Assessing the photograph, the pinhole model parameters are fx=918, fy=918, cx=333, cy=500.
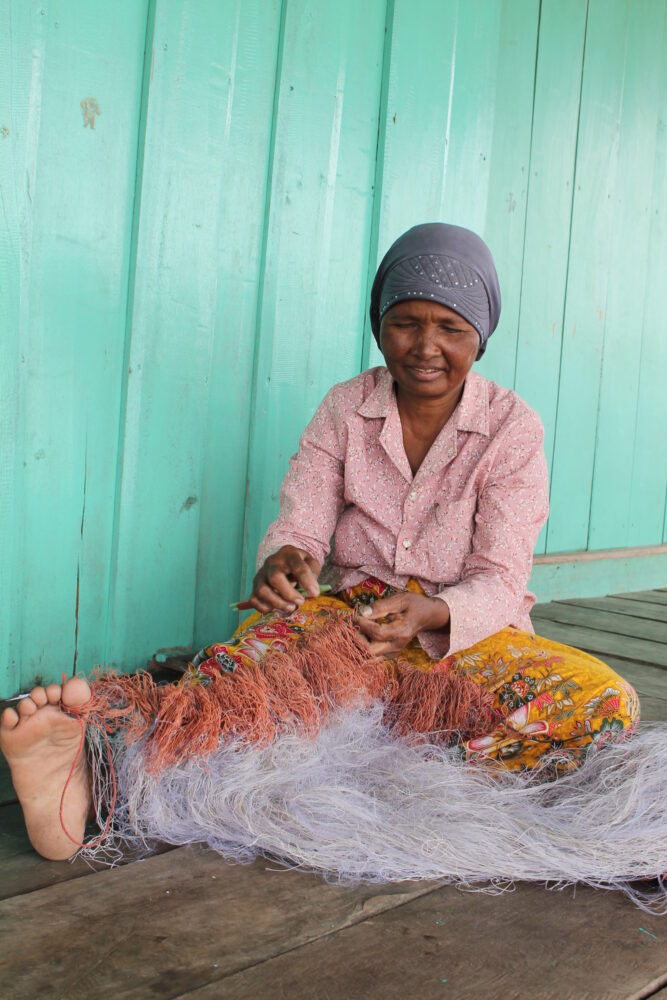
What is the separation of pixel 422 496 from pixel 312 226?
92cm

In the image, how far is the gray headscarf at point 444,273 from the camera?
6.15 ft

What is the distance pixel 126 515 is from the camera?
2162mm

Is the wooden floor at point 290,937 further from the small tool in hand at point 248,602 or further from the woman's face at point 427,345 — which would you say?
the woman's face at point 427,345

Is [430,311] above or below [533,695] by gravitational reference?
above

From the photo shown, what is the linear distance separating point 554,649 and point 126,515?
1.02m

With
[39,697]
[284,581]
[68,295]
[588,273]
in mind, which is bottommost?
[39,697]

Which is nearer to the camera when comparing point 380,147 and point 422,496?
point 422,496

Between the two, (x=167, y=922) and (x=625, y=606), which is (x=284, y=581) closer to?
(x=167, y=922)

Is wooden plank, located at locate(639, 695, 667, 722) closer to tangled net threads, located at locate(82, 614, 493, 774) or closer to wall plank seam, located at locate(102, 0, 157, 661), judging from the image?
tangled net threads, located at locate(82, 614, 493, 774)

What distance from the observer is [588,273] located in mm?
3635

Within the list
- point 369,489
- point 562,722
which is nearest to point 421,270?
point 369,489

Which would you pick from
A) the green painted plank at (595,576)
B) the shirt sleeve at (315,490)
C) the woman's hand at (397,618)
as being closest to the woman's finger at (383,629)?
the woman's hand at (397,618)

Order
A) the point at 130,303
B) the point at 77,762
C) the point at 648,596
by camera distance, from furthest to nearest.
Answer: the point at 648,596 → the point at 130,303 → the point at 77,762

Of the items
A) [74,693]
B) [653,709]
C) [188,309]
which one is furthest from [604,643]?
[74,693]
